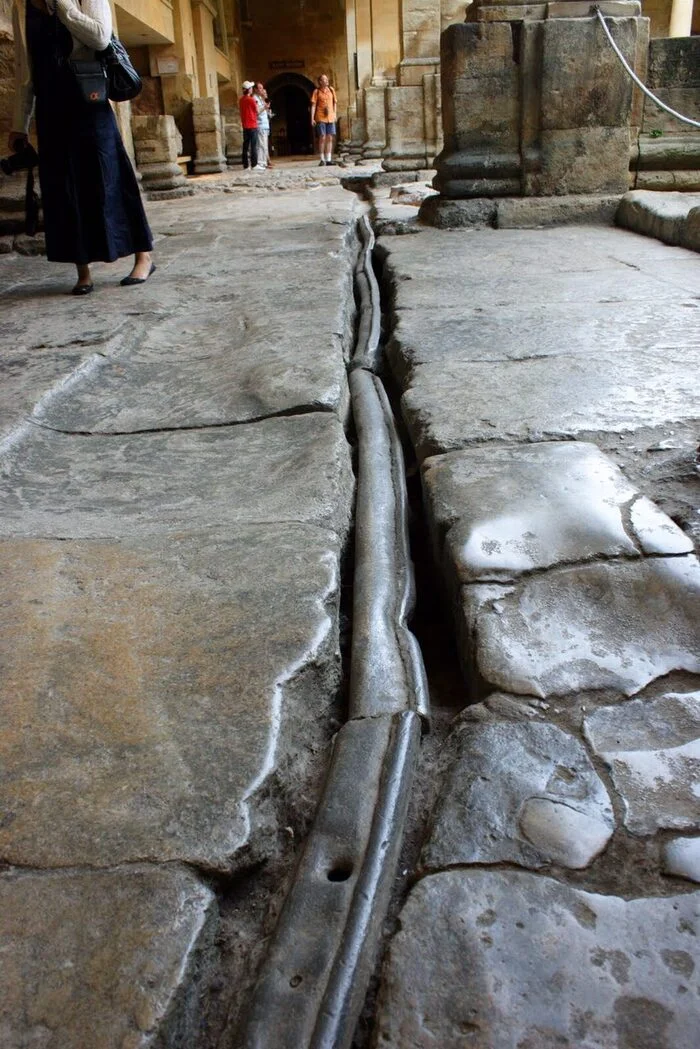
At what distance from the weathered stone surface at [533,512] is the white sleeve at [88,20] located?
262cm

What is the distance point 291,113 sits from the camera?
2923 centimetres

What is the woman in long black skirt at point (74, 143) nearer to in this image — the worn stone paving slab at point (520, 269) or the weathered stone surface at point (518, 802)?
the worn stone paving slab at point (520, 269)

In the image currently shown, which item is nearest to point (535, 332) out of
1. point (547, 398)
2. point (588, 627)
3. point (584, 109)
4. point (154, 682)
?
point (547, 398)

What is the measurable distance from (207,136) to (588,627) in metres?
15.1

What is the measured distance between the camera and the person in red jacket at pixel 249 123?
15.4 meters

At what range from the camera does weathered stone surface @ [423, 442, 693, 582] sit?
4.44ft

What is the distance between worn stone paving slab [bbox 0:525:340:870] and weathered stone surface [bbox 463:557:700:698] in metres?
0.24

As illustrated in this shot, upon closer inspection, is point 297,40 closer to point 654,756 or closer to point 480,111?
point 480,111

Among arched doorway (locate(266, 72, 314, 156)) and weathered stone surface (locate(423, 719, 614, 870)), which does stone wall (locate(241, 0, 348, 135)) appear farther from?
weathered stone surface (locate(423, 719, 614, 870))

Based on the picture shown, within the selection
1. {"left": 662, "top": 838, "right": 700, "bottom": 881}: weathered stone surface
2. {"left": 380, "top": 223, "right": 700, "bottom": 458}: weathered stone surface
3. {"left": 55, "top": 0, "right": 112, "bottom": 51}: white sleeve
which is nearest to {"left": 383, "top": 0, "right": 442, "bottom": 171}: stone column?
{"left": 380, "top": 223, "right": 700, "bottom": 458}: weathered stone surface

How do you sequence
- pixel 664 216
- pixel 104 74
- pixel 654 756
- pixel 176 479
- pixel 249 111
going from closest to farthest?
pixel 654 756, pixel 176 479, pixel 104 74, pixel 664 216, pixel 249 111

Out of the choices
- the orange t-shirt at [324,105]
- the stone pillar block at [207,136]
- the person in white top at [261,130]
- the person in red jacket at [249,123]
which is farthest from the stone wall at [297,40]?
the stone pillar block at [207,136]

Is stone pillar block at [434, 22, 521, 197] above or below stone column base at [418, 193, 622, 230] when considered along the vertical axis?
above

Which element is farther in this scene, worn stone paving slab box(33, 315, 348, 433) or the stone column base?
the stone column base
